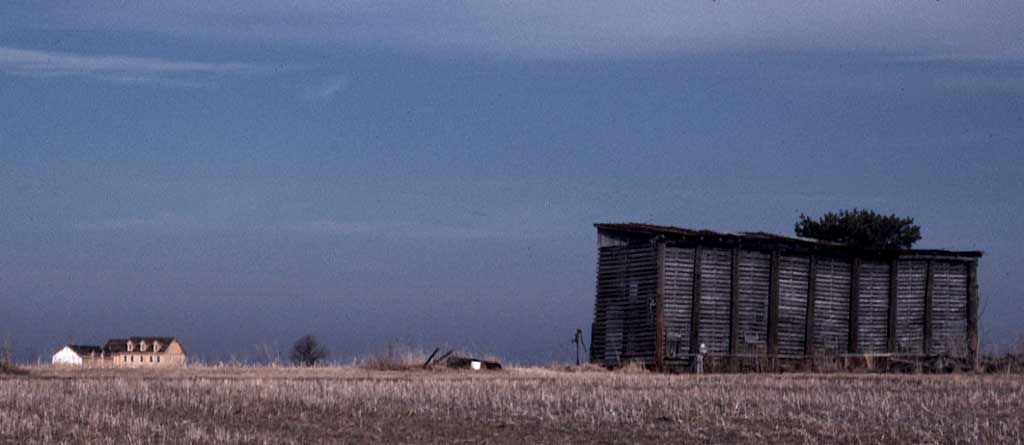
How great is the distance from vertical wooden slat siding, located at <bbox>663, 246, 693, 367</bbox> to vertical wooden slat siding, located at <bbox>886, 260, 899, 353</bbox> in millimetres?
7315

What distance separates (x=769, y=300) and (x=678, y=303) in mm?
3291

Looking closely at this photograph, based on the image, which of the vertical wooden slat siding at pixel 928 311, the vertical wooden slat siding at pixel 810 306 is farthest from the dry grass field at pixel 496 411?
the vertical wooden slat siding at pixel 928 311

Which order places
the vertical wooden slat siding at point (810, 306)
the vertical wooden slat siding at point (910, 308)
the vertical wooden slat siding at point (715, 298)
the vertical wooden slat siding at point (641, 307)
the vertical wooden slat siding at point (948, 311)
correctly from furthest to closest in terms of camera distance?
the vertical wooden slat siding at point (948, 311), the vertical wooden slat siding at point (910, 308), the vertical wooden slat siding at point (810, 306), the vertical wooden slat siding at point (715, 298), the vertical wooden slat siding at point (641, 307)

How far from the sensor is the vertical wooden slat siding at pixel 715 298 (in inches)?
1523

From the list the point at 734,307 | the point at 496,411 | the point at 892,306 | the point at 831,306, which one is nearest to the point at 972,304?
the point at 892,306

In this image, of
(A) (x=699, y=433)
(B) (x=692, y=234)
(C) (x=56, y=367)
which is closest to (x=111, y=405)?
(A) (x=699, y=433)

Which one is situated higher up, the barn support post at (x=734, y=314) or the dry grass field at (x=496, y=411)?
the barn support post at (x=734, y=314)

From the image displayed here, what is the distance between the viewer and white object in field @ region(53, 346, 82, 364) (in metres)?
37.6

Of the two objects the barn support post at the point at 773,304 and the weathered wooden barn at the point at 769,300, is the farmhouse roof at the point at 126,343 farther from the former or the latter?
the barn support post at the point at 773,304

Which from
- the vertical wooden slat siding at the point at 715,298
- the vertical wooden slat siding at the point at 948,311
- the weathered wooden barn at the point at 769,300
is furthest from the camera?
the vertical wooden slat siding at the point at 948,311

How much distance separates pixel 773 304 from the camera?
130 ft

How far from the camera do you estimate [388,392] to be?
934 inches

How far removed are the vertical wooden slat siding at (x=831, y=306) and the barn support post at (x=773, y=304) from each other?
1.58m

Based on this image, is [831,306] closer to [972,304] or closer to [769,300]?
[769,300]
